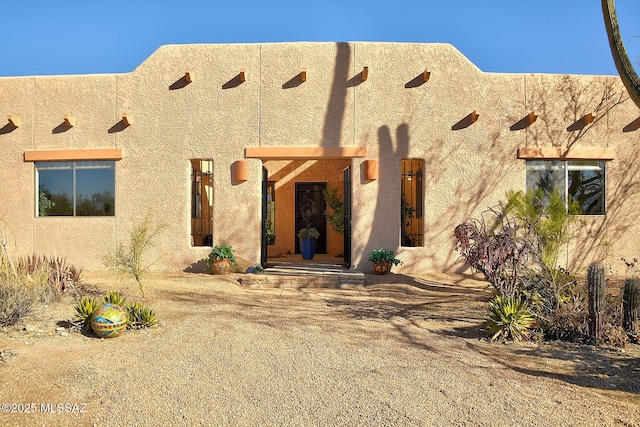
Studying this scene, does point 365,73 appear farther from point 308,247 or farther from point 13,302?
point 13,302

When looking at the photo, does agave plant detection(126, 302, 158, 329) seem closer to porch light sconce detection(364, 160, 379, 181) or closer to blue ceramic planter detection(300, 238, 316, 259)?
porch light sconce detection(364, 160, 379, 181)

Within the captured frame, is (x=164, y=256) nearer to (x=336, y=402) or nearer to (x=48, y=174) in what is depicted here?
(x=48, y=174)

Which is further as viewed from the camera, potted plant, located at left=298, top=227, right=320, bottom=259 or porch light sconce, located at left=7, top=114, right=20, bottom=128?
potted plant, located at left=298, top=227, right=320, bottom=259

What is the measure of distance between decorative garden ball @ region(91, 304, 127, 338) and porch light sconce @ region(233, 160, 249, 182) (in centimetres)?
484

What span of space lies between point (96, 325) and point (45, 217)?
6491 mm

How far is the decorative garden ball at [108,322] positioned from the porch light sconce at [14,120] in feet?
23.5

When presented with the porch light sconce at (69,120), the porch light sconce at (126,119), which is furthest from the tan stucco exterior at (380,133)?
the porch light sconce at (69,120)

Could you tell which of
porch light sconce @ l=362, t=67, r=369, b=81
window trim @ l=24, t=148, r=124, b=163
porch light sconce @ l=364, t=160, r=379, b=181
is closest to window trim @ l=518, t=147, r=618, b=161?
porch light sconce @ l=364, t=160, r=379, b=181

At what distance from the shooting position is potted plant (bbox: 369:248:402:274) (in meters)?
9.12

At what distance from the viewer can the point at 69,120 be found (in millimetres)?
9758

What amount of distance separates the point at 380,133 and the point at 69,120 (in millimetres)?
6630

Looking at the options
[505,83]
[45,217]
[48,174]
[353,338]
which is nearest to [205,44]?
[48,174]

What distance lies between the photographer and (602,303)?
16.0ft

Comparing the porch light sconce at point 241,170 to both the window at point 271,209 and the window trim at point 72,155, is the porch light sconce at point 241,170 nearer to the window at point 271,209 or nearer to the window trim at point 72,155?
the window trim at point 72,155
